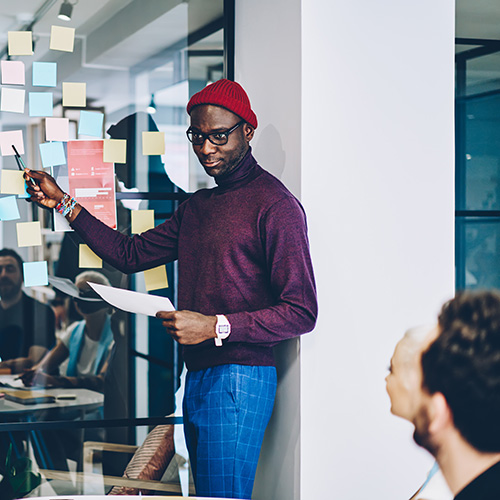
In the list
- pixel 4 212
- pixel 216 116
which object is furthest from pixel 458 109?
pixel 4 212

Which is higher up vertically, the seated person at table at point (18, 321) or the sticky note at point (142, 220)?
the sticky note at point (142, 220)

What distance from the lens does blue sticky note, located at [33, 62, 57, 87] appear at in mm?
2498

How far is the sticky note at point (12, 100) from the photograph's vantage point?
8.11 ft

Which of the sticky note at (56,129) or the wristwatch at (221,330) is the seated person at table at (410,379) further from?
the sticky note at (56,129)

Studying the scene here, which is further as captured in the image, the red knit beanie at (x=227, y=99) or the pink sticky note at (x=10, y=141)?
the pink sticky note at (x=10, y=141)

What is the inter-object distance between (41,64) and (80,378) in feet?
4.07

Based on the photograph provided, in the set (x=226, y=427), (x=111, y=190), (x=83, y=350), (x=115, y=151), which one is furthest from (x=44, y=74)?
(x=226, y=427)

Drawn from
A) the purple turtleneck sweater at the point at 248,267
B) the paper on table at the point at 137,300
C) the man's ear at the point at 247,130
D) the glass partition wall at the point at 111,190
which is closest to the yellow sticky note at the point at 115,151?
the glass partition wall at the point at 111,190

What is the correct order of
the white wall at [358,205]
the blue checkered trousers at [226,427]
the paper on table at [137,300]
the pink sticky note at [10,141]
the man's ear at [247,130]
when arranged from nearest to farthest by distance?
the paper on table at [137,300] < the blue checkered trousers at [226,427] < the man's ear at [247,130] < the white wall at [358,205] < the pink sticky note at [10,141]

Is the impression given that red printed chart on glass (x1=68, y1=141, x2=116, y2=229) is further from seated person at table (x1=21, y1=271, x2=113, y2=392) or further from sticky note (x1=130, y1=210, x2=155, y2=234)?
seated person at table (x1=21, y1=271, x2=113, y2=392)

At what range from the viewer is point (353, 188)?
2340mm

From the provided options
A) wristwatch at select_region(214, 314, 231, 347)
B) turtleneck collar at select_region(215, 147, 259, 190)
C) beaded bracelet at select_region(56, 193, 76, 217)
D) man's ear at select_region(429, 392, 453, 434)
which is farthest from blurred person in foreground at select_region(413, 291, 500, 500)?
beaded bracelet at select_region(56, 193, 76, 217)

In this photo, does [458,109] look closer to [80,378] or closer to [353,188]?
[353,188]

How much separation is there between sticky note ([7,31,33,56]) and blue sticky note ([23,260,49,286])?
80 centimetres
